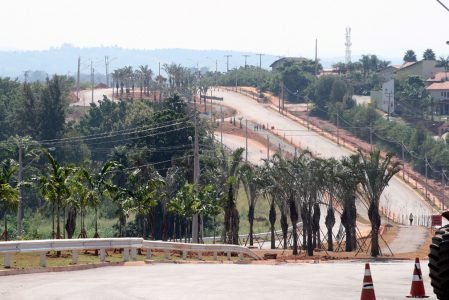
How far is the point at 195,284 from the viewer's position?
1105 inches

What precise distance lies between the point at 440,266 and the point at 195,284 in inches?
311

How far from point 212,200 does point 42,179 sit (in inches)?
1053

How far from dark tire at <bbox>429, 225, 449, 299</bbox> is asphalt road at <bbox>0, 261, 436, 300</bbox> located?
289 cm

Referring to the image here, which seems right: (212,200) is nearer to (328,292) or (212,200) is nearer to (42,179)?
(42,179)

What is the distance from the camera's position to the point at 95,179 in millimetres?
64938

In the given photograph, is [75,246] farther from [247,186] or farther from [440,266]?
[247,186]

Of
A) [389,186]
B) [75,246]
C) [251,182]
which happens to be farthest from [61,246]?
[389,186]

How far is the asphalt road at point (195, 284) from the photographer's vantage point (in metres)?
24.9

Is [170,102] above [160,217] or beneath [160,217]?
above

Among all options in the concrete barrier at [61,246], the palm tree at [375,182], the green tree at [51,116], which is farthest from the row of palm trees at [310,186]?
the green tree at [51,116]

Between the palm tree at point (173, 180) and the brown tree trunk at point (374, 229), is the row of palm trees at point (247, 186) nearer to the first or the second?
the brown tree trunk at point (374, 229)

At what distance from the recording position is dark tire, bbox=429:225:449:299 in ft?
70.9

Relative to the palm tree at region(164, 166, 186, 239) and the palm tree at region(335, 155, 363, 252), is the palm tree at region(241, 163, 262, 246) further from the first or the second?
the palm tree at region(335, 155, 363, 252)

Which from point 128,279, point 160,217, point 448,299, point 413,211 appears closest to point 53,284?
point 128,279
